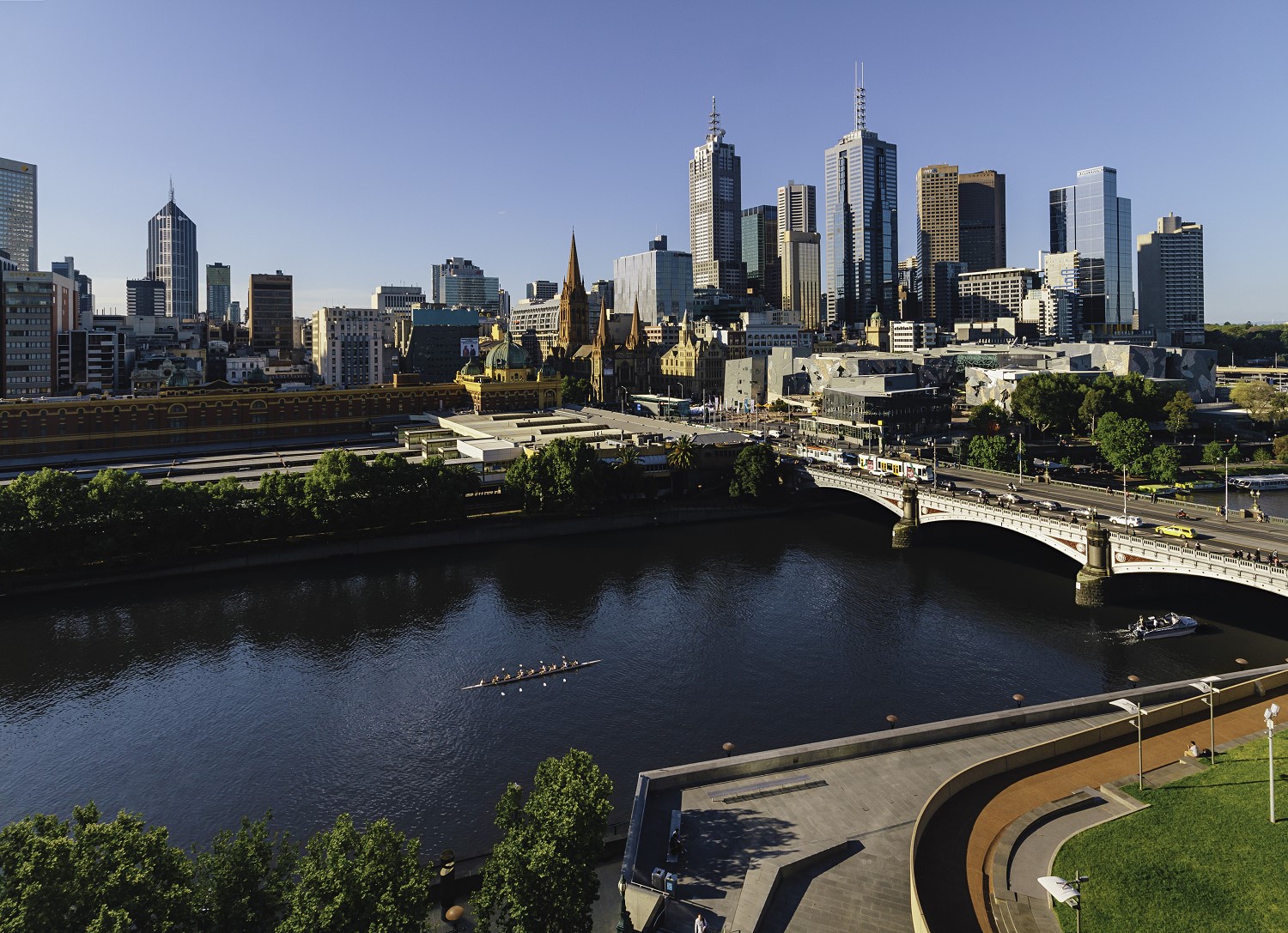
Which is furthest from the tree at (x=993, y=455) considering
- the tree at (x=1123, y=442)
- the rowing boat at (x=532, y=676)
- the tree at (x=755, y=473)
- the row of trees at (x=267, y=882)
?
the row of trees at (x=267, y=882)

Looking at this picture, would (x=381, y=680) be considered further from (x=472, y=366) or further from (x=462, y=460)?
(x=472, y=366)

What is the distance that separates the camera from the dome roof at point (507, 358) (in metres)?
179

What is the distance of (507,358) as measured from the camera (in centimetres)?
17925

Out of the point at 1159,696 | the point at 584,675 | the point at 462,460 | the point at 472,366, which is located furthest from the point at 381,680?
the point at 472,366

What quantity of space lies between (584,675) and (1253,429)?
168m

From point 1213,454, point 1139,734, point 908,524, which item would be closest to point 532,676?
point 1139,734

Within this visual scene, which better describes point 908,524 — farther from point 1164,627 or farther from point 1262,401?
point 1262,401

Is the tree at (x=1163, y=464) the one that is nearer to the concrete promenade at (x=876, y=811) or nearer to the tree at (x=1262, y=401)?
the tree at (x=1262, y=401)

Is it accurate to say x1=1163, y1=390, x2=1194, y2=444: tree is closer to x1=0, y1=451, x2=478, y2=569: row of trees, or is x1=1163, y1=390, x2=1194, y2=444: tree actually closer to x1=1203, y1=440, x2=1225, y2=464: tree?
x1=1203, y1=440, x2=1225, y2=464: tree

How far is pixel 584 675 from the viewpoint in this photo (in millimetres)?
65812

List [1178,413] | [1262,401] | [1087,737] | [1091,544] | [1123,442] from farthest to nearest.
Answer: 1. [1262,401]
2. [1178,413]
3. [1123,442]
4. [1091,544]
5. [1087,737]

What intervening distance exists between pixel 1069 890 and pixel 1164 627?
48714mm

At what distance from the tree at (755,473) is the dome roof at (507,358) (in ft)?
218

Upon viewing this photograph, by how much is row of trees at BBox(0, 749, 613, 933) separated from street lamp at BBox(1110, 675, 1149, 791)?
24.8 meters
